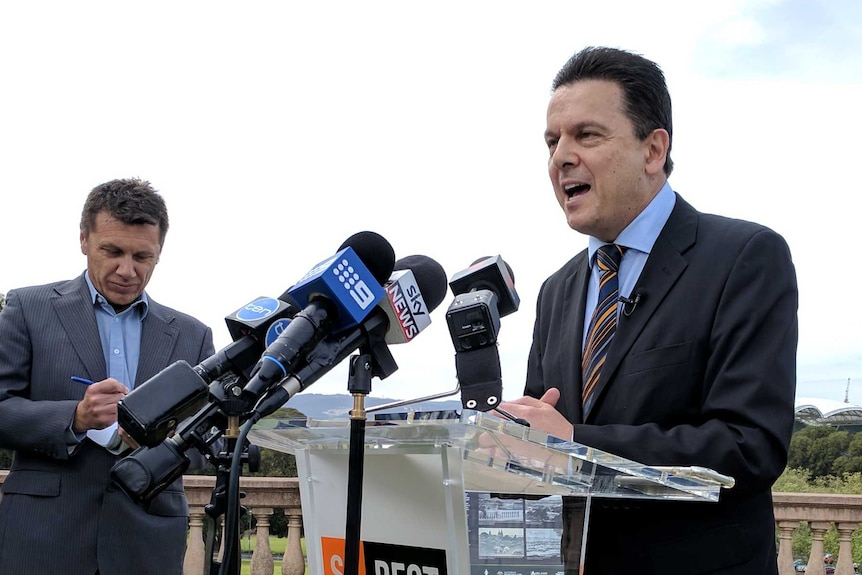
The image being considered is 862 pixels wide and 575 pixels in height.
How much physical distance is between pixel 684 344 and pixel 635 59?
3.35ft

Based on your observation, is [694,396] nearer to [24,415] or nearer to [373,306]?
[373,306]

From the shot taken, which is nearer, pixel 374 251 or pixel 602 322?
pixel 374 251

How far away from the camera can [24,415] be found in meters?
3.74

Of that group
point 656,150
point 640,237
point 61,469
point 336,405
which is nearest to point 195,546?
point 61,469

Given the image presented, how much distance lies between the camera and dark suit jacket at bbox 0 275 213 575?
3.74 metres

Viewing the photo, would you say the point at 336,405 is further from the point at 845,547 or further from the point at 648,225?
the point at 845,547

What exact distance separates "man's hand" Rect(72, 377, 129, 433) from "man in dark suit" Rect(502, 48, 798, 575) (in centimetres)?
168

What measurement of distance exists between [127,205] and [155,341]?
2.19 ft

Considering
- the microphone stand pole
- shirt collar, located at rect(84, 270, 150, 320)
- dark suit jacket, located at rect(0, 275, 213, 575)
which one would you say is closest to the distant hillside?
the microphone stand pole

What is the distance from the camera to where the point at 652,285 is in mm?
2652

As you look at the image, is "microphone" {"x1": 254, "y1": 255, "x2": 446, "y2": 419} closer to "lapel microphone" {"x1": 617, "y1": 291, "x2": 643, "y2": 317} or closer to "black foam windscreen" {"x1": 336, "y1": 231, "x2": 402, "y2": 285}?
"black foam windscreen" {"x1": 336, "y1": 231, "x2": 402, "y2": 285}

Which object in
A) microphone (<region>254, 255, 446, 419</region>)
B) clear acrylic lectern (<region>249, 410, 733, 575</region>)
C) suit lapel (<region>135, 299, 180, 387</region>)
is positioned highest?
suit lapel (<region>135, 299, 180, 387</region>)

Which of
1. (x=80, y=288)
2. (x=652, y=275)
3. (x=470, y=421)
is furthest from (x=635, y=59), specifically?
(x=80, y=288)

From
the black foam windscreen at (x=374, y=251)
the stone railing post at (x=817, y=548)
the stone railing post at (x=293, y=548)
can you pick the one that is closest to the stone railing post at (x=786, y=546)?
the stone railing post at (x=817, y=548)
